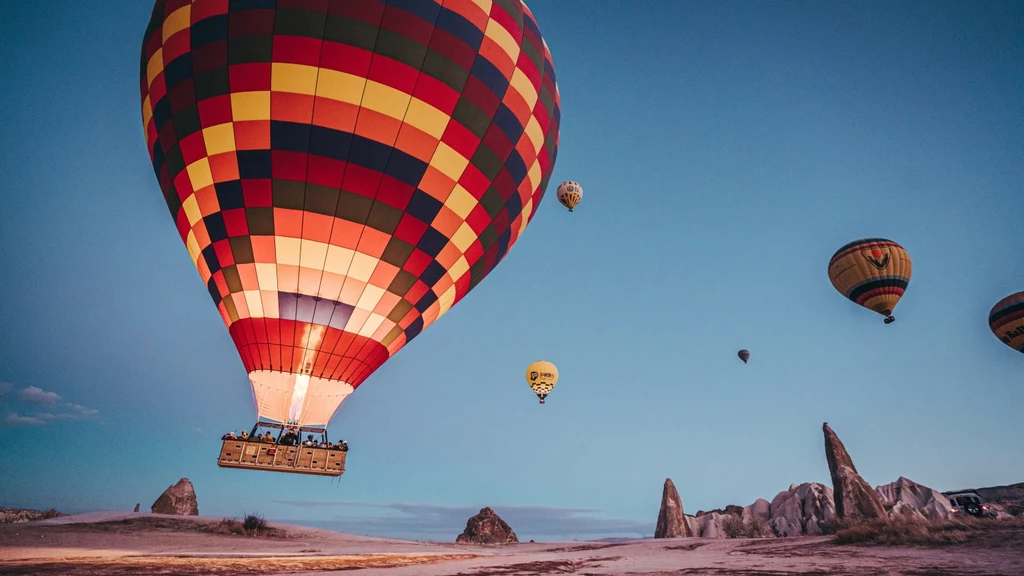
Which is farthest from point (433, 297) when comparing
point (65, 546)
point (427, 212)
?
point (65, 546)

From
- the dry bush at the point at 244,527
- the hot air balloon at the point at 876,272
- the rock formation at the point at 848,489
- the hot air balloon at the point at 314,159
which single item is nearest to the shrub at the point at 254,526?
the dry bush at the point at 244,527

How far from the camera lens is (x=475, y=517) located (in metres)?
29.4

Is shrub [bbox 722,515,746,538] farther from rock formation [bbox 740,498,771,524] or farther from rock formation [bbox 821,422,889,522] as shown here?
rock formation [bbox 821,422,889,522]

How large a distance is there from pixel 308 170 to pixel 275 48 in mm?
2291

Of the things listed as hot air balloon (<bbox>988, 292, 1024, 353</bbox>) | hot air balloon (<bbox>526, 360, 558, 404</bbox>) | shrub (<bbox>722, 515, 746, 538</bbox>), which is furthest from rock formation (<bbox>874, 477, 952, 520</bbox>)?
hot air balloon (<bbox>526, 360, 558, 404</bbox>)

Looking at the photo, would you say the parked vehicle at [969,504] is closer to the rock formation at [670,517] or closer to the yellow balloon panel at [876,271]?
the yellow balloon panel at [876,271]

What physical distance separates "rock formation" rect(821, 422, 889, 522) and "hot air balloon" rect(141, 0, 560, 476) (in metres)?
32.7

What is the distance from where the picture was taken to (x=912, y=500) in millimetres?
37312

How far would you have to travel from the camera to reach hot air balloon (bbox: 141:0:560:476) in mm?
8609

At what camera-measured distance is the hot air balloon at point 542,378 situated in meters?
28.3

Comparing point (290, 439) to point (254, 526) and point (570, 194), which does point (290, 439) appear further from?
point (570, 194)

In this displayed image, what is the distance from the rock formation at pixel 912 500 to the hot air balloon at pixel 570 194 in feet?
107

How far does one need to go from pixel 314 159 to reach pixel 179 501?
21.0 meters

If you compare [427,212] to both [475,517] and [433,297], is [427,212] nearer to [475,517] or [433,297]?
[433,297]
